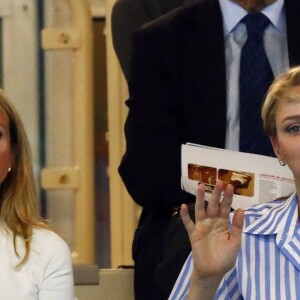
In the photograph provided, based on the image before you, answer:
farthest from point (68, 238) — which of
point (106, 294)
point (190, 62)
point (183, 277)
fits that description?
point (183, 277)

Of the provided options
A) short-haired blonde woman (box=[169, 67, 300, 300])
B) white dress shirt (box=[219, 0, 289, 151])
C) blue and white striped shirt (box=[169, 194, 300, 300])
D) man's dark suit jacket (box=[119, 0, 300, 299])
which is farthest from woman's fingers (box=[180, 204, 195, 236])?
white dress shirt (box=[219, 0, 289, 151])

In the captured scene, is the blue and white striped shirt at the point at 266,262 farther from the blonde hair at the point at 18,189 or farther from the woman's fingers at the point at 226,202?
the blonde hair at the point at 18,189

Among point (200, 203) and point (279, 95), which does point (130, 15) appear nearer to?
point (279, 95)

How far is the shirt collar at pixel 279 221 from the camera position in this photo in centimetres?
243

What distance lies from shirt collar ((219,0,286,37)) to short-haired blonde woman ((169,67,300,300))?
52 cm

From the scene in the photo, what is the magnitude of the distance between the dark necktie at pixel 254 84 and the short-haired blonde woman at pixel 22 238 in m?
0.66

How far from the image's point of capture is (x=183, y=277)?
8.11 feet

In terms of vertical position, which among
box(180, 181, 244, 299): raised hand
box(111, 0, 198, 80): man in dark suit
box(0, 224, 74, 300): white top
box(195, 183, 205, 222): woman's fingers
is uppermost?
box(111, 0, 198, 80): man in dark suit

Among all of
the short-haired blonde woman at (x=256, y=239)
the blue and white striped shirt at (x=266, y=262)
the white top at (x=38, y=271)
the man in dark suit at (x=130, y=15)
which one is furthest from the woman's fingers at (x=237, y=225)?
the man in dark suit at (x=130, y=15)

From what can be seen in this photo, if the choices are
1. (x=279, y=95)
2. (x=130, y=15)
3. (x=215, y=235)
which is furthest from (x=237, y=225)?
(x=130, y=15)

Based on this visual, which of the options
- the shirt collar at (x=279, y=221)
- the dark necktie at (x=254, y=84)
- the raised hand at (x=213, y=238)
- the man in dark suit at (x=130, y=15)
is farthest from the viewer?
the man in dark suit at (x=130, y=15)

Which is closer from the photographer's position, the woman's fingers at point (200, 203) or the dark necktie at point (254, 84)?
the woman's fingers at point (200, 203)

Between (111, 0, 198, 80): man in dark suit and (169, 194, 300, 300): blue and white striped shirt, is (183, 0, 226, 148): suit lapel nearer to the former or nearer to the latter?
(111, 0, 198, 80): man in dark suit

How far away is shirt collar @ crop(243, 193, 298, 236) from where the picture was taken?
2430mm
